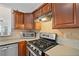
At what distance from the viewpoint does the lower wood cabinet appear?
9.44ft

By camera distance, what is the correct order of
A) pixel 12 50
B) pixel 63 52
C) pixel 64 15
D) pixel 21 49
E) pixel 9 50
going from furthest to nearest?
pixel 21 49 → pixel 12 50 → pixel 9 50 → pixel 63 52 → pixel 64 15

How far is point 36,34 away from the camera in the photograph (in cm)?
435

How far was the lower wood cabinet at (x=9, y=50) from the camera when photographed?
288cm

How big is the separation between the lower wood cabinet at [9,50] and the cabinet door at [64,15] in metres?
1.62

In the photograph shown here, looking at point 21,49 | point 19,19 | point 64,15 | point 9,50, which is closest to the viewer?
point 64,15

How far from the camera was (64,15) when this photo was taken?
1585 mm

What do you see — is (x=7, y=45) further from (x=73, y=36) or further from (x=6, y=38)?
(x=73, y=36)

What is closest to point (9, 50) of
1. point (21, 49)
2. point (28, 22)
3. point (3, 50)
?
point (3, 50)

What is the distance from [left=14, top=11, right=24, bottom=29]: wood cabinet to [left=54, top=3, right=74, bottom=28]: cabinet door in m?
2.37

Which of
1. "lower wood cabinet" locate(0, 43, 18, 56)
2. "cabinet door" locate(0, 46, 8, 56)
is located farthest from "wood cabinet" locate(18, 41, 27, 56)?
"cabinet door" locate(0, 46, 8, 56)

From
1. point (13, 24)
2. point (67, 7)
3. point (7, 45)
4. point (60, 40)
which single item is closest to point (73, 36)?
point (60, 40)

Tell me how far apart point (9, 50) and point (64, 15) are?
6.61ft

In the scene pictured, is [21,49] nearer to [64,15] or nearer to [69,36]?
[69,36]

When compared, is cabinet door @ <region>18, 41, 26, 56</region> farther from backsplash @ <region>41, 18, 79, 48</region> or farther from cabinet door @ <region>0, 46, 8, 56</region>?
backsplash @ <region>41, 18, 79, 48</region>
